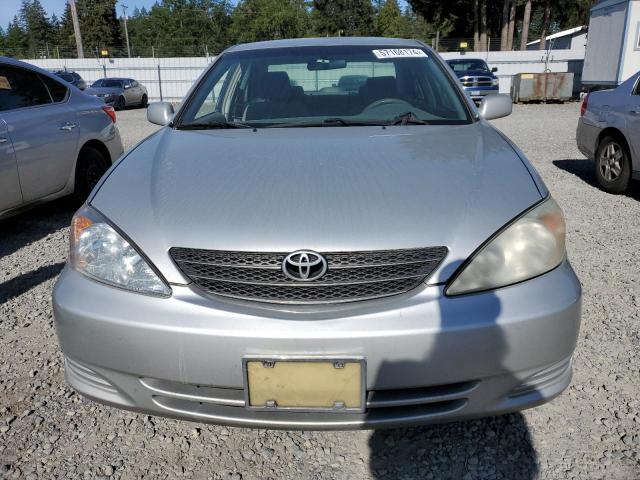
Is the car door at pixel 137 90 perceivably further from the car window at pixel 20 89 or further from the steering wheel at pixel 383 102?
the steering wheel at pixel 383 102

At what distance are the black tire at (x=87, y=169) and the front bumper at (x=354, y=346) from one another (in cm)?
359

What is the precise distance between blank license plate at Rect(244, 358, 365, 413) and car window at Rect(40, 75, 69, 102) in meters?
4.12

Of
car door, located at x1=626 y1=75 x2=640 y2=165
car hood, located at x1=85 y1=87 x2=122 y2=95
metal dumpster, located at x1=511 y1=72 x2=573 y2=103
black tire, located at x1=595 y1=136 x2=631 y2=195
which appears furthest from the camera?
car hood, located at x1=85 y1=87 x2=122 y2=95

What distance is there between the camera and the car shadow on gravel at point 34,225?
14.9ft

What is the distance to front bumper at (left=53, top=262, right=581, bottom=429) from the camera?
62.0 inches

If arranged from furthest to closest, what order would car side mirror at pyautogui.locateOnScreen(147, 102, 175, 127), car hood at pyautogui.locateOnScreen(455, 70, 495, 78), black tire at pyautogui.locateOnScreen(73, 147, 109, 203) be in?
car hood at pyautogui.locateOnScreen(455, 70, 495, 78)
black tire at pyautogui.locateOnScreen(73, 147, 109, 203)
car side mirror at pyautogui.locateOnScreen(147, 102, 175, 127)

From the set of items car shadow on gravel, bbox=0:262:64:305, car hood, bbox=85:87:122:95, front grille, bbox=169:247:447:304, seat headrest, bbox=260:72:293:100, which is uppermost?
seat headrest, bbox=260:72:293:100

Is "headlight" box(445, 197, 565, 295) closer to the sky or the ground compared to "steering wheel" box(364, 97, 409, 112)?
closer to the ground

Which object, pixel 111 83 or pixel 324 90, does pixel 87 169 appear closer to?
pixel 324 90

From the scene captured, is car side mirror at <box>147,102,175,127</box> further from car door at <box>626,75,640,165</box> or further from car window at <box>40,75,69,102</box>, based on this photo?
car door at <box>626,75,640,165</box>

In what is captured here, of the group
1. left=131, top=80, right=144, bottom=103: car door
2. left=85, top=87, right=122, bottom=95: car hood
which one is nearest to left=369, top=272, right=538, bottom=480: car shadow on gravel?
left=85, top=87, right=122, bottom=95: car hood

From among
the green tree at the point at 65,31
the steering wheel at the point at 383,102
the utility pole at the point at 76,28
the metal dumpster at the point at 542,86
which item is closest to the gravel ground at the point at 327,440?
the steering wheel at the point at 383,102

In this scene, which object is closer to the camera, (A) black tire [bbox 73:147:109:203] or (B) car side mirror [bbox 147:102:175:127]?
(B) car side mirror [bbox 147:102:175:127]

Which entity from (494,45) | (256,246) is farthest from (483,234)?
(494,45)
